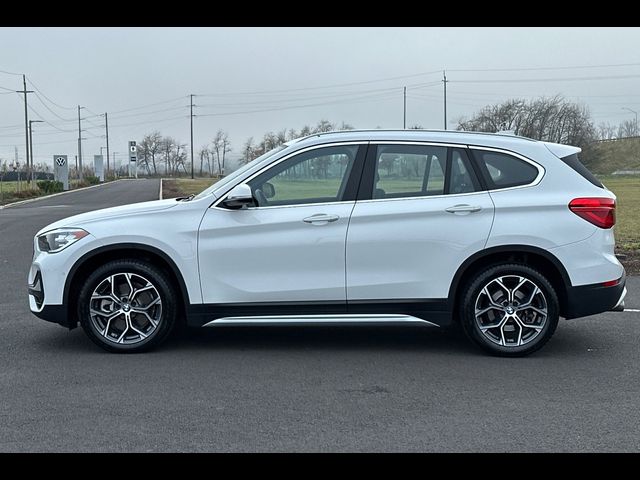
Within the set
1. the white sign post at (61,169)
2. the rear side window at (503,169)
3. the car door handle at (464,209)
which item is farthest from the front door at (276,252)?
the white sign post at (61,169)

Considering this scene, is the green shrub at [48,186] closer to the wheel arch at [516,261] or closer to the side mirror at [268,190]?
the side mirror at [268,190]

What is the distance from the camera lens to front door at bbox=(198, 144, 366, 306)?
585cm

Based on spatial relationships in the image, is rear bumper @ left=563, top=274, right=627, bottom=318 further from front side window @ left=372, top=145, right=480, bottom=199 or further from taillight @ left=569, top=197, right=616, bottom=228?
front side window @ left=372, top=145, right=480, bottom=199

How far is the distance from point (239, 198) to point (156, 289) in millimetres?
1021

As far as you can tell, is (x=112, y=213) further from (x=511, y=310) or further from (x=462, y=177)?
(x=511, y=310)

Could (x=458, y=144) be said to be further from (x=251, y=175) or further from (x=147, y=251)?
(x=147, y=251)

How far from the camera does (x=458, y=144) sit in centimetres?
604

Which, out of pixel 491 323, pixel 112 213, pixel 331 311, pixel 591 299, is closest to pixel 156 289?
pixel 112 213

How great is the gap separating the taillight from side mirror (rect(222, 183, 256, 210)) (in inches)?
103

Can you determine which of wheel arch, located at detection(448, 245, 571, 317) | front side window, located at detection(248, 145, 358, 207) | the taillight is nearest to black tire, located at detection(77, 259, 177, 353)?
front side window, located at detection(248, 145, 358, 207)

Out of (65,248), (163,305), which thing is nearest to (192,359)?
(163,305)

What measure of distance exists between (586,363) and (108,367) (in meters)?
3.82

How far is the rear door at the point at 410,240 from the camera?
19.2ft

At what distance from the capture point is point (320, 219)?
585 cm
